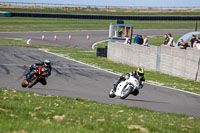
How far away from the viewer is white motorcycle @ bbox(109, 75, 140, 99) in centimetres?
1612

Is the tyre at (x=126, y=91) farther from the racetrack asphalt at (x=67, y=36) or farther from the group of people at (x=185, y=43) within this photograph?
the racetrack asphalt at (x=67, y=36)

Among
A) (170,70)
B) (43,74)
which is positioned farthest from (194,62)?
(43,74)

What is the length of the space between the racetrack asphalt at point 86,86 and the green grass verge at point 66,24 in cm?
2830

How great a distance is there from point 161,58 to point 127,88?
399 inches

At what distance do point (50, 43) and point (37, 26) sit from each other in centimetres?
1594

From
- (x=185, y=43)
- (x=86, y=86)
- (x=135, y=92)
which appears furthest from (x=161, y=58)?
(x=135, y=92)

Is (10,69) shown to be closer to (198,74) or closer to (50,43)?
(198,74)

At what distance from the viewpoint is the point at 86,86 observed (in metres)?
19.7

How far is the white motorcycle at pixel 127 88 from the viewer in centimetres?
1612

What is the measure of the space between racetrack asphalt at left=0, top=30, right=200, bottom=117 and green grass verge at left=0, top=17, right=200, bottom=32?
28304 mm

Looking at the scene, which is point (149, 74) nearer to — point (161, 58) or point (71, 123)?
point (161, 58)

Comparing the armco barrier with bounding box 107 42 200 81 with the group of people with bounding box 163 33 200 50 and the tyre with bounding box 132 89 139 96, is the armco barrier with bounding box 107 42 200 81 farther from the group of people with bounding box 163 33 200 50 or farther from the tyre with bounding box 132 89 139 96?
the tyre with bounding box 132 89 139 96

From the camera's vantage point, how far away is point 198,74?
22.6 meters

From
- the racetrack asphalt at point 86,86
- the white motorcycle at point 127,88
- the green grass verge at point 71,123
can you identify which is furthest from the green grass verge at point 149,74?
the green grass verge at point 71,123
